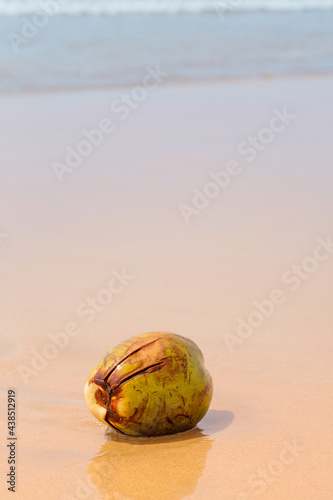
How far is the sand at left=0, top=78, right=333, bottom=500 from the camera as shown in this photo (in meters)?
1.96

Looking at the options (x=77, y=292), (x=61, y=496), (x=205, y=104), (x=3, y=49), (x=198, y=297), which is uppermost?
(x=3, y=49)

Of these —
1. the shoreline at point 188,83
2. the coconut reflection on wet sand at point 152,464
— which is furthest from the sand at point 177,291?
the shoreline at point 188,83

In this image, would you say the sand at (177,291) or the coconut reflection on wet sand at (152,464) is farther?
the sand at (177,291)

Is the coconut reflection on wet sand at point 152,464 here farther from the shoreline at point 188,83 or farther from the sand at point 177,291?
the shoreline at point 188,83

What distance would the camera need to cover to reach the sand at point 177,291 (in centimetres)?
196

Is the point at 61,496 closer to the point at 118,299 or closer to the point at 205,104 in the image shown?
the point at 118,299

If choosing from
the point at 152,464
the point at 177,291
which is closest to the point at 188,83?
the point at 177,291

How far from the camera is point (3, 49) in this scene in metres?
12.9

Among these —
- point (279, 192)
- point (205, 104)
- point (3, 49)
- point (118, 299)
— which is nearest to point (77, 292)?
point (118, 299)

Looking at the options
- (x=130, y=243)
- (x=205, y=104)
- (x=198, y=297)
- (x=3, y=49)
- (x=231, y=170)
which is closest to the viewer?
(x=198, y=297)

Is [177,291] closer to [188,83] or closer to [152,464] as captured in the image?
[152,464]

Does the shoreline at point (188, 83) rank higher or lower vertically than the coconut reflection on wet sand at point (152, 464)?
higher

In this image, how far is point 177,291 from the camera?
3291 millimetres

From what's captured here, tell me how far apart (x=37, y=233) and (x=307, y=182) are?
193 centimetres
